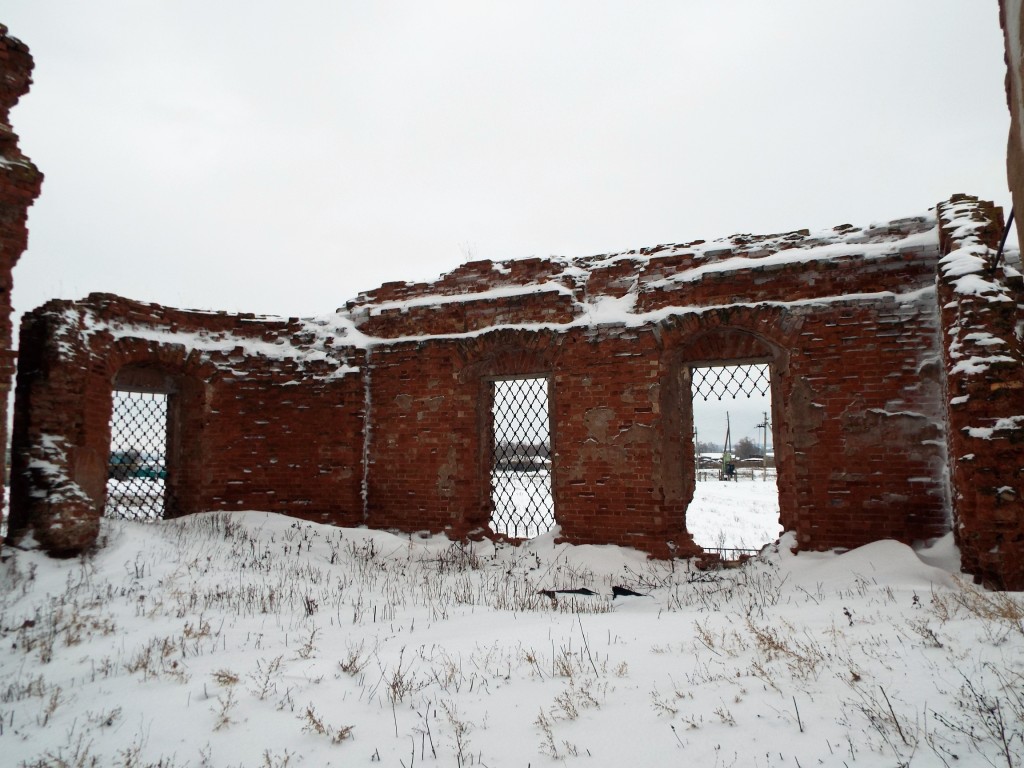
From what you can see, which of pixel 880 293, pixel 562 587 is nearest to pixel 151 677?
pixel 562 587

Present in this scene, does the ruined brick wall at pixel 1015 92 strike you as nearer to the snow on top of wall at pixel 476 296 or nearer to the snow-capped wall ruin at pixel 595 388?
the snow-capped wall ruin at pixel 595 388

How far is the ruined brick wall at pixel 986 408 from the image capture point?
4.68 m

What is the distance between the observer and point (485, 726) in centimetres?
282

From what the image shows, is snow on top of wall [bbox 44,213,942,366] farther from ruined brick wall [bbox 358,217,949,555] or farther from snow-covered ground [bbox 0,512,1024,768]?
snow-covered ground [bbox 0,512,1024,768]

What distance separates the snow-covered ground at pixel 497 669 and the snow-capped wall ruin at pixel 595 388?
92 cm

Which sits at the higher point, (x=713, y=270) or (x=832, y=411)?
(x=713, y=270)

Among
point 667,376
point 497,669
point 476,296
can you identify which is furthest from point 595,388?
point 497,669

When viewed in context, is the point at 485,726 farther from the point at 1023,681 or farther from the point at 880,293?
the point at 880,293

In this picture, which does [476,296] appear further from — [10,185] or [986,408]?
[986,408]

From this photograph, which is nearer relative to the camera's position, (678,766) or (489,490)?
(678,766)

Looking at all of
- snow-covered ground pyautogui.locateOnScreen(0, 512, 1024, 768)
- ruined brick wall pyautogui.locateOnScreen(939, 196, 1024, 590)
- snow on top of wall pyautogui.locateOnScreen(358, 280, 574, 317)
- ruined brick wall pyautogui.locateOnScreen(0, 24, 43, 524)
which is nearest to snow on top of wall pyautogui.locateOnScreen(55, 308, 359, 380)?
snow on top of wall pyautogui.locateOnScreen(358, 280, 574, 317)

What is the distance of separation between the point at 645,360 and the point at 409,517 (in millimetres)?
3910

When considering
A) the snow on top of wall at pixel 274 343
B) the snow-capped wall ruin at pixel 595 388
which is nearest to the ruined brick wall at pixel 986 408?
the snow-capped wall ruin at pixel 595 388

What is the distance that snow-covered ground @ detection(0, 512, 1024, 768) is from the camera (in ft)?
8.39
